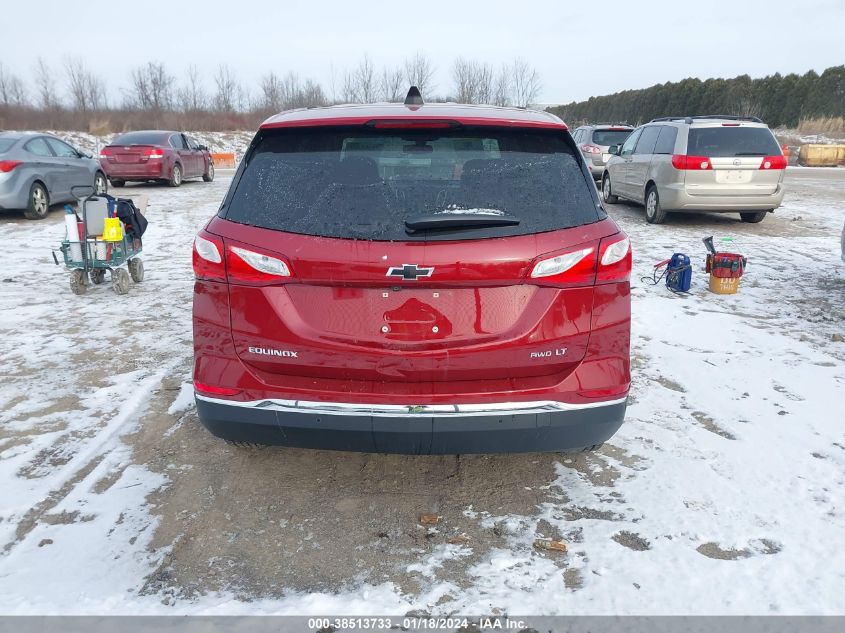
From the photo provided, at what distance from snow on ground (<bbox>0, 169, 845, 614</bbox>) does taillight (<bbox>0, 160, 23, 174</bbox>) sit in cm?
649

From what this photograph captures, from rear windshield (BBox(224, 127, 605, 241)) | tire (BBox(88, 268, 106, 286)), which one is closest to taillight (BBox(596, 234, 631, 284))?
rear windshield (BBox(224, 127, 605, 241))

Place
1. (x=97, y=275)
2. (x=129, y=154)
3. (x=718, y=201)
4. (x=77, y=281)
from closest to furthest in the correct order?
(x=77, y=281), (x=97, y=275), (x=718, y=201), (x=129, y=154)

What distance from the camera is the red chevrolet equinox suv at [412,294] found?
2.65 m

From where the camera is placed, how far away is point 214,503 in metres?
3.17

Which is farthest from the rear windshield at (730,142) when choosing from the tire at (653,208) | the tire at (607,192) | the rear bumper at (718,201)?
the tire at (607,192)

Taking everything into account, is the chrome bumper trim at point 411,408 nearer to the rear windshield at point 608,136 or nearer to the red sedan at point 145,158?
the red sedan at point 145,158

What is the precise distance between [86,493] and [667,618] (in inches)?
107

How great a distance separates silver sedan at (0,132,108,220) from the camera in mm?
11273

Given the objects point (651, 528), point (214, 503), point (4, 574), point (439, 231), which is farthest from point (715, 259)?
point (4, 574)

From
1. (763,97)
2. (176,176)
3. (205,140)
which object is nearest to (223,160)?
(205,140)

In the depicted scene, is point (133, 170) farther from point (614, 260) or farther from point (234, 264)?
point (614, 260)

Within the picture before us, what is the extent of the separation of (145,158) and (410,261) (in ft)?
54.8

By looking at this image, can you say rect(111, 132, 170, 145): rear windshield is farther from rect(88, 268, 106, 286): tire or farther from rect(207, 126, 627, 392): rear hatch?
rect(207, 126, 627, 392): rear hatch

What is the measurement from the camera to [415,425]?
8.83 ft
